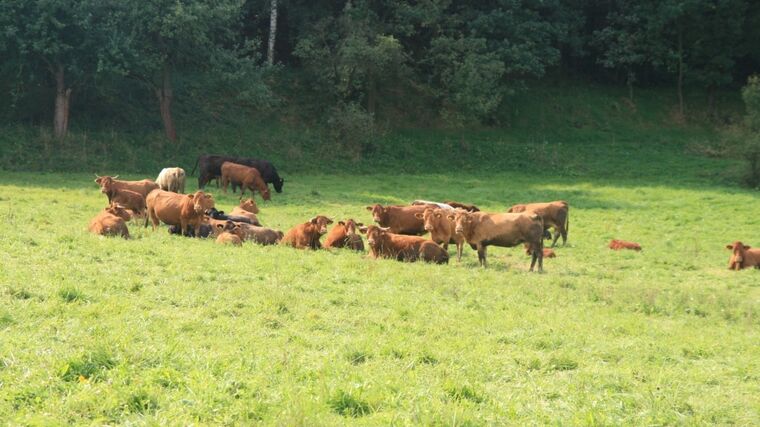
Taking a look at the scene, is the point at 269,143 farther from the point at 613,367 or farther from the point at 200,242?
the point at 613,367

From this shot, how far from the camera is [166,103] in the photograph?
122ft

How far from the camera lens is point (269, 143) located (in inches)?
1567

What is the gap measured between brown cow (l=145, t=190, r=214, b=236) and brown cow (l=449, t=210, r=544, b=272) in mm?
5626

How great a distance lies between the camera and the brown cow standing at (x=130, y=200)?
65.9 feet

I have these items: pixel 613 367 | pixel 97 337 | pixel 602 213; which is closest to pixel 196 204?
pixel 97 337

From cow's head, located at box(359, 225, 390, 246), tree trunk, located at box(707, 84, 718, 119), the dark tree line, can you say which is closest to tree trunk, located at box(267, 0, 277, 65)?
the dark tree line

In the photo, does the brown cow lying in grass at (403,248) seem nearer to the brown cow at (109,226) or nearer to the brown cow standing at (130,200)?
the brown cow at (109,226)

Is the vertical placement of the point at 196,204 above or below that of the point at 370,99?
below

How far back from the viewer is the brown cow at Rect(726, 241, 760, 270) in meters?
18.5

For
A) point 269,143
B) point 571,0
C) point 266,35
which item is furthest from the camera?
point 571,0

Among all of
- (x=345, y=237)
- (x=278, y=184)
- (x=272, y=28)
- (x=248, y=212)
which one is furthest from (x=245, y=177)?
(x=272, y=28)

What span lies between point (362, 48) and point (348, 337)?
110 feet

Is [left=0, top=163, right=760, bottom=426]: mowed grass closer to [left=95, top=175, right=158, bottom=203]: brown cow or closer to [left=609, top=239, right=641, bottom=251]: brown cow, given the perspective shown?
[left=609, top=239, right=641, bottom=251]: brown cow

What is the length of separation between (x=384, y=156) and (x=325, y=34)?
8450mm
